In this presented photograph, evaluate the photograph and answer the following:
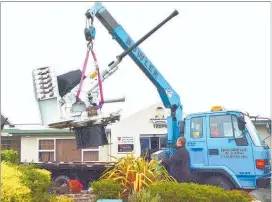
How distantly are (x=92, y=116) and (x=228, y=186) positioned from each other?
3.70m

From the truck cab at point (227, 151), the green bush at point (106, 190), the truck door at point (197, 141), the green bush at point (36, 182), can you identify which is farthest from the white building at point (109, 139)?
the green bush at point (36, 182)

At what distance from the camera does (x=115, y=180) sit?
904 centimetres

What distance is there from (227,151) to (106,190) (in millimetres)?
3485

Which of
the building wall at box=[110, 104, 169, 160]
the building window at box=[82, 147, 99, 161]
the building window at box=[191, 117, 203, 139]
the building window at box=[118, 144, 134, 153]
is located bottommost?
the building window at box=[82, 147, 99, 161]

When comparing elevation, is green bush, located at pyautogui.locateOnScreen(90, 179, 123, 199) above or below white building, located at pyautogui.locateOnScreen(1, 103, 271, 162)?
below

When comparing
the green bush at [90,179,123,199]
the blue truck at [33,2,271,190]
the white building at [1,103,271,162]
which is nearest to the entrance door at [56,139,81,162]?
the white building at [1,103,271,162]

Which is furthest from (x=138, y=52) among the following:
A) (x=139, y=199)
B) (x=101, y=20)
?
(x=139, y=199)

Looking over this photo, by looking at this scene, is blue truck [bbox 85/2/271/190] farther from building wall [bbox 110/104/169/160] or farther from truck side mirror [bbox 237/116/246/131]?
building wall [bbox 110/104/169/160]

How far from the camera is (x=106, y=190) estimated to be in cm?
858

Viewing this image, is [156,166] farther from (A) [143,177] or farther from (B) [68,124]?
(B) [68,124]

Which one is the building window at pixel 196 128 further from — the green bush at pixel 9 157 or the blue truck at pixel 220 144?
the green bush at pixel 9 157

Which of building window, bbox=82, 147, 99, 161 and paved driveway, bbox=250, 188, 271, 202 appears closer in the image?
paved driveway, bbox=250, 188, 271, 202

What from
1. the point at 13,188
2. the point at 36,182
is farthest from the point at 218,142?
the point at 13,188

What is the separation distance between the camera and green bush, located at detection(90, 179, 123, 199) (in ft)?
28.0
